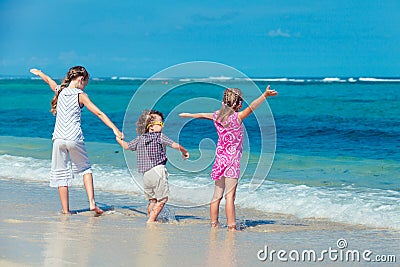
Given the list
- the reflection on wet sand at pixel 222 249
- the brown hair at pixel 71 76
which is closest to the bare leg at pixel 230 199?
the reflection on wet sand at pixel 222 249

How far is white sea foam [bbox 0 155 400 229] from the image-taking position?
7.19 m

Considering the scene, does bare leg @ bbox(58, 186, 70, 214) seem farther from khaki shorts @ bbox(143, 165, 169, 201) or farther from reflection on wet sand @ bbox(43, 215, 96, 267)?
khaki shorts @ bbox(143, 165, 169, 201)

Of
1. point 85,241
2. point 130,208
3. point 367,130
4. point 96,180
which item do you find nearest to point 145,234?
point 85,241

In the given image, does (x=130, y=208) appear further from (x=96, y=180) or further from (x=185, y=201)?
(x=96, y=180)

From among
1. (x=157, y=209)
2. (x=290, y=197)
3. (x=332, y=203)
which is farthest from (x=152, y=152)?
(x=332, y=203)

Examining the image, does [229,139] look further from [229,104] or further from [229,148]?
[229,104]

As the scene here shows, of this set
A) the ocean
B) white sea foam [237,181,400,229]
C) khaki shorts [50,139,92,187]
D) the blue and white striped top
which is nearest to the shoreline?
white sea foam [237,181,400,229]

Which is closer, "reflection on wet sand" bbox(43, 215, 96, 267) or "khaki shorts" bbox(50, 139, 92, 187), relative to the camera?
"reflection on wet sand" bbox(43, 215, 96, 267)

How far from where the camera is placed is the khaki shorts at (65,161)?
21.4 ft

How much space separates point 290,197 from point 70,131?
118 inches

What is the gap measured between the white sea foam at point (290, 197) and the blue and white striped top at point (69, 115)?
1.91 m

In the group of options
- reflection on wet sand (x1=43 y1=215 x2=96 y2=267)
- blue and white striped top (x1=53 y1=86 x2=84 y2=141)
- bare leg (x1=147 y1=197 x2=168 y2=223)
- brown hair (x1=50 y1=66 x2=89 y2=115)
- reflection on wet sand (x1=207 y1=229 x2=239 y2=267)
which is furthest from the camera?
brown hair (x1=50 y1=66 x2=89 y2=115)

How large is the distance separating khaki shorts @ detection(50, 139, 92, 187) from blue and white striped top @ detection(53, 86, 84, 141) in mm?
70

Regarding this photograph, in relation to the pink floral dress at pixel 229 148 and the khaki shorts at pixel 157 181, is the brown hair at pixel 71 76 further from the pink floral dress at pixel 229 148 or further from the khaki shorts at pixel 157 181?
the pink floral dress at pixel 229 148
